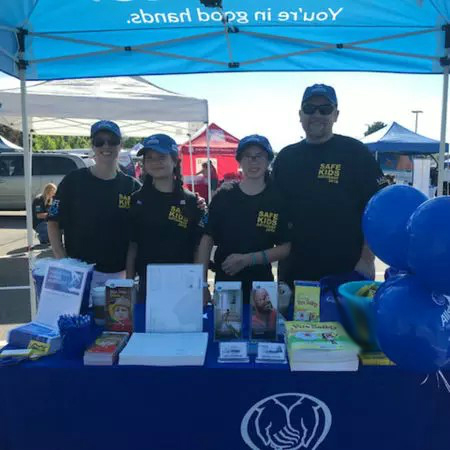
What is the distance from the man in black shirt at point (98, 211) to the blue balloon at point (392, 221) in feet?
4.48

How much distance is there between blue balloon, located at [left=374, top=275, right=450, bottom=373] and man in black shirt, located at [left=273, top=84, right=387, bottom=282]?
1.15 m

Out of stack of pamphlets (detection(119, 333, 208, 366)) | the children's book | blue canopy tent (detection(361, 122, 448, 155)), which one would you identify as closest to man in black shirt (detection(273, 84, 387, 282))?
the children's book

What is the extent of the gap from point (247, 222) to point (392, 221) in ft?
2.80

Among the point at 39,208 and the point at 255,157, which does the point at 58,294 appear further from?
the point at 39,208

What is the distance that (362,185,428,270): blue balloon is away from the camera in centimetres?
134

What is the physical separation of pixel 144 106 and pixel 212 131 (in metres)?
7.13

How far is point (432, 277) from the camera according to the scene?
1086mm

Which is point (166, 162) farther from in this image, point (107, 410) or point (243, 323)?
point (107, 410)

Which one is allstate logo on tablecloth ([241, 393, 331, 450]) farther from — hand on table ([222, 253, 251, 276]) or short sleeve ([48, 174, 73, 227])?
short sleeve ([48, 174, 73, 227])

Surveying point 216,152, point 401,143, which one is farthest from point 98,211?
point 401,143

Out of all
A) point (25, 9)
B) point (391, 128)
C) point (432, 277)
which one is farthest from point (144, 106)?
point (391, 128)

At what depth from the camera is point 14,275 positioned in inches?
233

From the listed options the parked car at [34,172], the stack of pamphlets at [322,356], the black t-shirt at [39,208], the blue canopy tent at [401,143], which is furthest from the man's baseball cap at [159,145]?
the blue canopy tent at [401,143]

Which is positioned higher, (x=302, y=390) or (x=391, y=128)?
(x=391, y=128)
